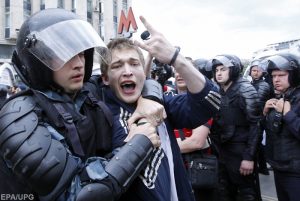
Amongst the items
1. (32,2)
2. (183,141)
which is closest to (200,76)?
(183,141)

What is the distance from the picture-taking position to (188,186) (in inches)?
74.0

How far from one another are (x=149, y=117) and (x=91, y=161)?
39 cm

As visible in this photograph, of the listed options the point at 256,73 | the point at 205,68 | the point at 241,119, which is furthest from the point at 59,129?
the point at 256,73

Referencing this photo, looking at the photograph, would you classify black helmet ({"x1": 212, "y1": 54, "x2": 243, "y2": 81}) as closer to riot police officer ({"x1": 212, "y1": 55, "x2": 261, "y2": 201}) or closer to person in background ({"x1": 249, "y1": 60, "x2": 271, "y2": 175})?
riot police officer ({"x1": 212, "y1": 55, "x2": 261, "y2": 201})

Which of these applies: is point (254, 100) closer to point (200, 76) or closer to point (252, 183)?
point (252, 183)

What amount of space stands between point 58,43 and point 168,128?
79cm

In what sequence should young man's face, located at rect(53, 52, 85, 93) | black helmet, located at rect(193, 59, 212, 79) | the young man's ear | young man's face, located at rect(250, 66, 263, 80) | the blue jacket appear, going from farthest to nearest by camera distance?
1. young man's face, located at rect(250, 66, 263, 80)
2. black helmet, located at rect(193, 59, 212, 79)
3. the young man's ear
4. the blue jacket
5. young man's face, located at rect(53, 52, 85, 93)

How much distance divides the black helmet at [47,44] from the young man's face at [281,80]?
8.16ft

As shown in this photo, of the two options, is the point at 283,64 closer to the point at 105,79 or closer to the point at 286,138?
the point at 286,138

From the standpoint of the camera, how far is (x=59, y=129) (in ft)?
4.37

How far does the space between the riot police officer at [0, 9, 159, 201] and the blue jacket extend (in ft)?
0.51

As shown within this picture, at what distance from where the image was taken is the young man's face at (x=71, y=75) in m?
1.45

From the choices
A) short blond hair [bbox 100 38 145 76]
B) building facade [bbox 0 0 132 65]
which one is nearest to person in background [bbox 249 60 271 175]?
short blond hair [bbox 100 38 145 76]

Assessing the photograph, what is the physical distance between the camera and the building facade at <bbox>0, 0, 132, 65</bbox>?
26.9 metres
